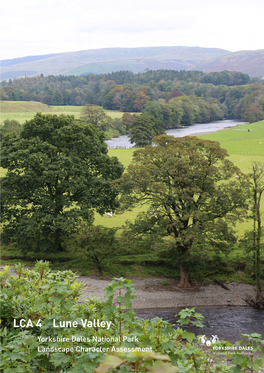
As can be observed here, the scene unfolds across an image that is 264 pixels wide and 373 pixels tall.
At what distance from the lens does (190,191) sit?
23.4m

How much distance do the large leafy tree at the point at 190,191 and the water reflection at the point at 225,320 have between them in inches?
164

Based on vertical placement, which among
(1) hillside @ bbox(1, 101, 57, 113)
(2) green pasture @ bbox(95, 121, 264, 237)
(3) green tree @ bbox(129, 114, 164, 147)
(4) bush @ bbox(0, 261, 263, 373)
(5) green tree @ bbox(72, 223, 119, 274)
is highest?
(1) hillside @ bbox(1, 101, 57, 113)

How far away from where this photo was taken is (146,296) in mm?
24172

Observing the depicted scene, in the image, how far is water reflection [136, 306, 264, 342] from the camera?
1883 cm

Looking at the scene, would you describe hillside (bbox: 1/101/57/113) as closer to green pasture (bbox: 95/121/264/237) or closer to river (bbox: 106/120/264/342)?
green pasture (bbox: 95/121/264/237)

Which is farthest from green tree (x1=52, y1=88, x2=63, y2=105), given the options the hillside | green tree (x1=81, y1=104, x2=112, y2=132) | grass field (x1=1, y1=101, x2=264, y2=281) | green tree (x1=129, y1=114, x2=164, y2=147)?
green tree (x1=129, y1=114, x2=164, y2=147)

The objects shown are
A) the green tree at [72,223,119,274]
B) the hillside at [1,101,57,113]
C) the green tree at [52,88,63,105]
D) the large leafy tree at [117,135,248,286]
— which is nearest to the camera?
the large leafy tree at [117,135,248,286]

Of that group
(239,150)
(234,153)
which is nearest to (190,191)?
(234,153)

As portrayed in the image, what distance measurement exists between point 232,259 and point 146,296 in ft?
31.9

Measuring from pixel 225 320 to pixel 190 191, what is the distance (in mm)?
8864

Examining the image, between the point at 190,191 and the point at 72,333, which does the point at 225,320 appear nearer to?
the point at 190,191

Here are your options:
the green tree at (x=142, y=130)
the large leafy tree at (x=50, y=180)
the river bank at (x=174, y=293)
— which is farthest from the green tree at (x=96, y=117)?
the river bank at (x=174, y=293)

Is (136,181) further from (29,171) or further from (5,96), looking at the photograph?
(5,96)

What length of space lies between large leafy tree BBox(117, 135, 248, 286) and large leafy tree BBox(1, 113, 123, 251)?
4384mm
